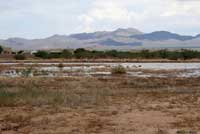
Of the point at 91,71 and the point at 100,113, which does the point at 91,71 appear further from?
the point at 100,113

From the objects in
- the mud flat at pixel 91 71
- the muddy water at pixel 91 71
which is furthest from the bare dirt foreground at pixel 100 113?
the muddy water at pixel 91 71

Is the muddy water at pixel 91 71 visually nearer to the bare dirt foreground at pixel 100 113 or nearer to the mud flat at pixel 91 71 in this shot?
the mud flat at pixel 91 71

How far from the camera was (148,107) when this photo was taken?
20.1 meters

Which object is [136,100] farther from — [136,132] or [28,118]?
[136,132]

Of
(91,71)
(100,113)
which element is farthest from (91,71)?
(100,113)

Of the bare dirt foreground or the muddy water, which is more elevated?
the bare dirt foreground

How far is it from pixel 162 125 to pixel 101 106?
17.0ft

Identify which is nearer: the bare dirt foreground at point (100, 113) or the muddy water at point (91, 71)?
the bare dirt foreground at point (100, 113)

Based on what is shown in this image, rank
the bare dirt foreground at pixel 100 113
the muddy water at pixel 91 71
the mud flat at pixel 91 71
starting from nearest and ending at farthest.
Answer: the bare dirt foreground at pixel 100 113, the mud flat at pixel 91 71, the muddy water at pixel 91 71

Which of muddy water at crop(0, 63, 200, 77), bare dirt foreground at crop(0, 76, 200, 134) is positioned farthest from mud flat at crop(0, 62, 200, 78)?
bare dirt foreground at crop(0, 76, 200, 134)

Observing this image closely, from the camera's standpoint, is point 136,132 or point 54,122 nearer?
point 136,132

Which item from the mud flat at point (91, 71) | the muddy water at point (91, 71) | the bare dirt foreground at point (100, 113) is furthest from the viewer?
the muddy water at point (91, 71)

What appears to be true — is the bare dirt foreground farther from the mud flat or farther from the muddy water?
the muddy water

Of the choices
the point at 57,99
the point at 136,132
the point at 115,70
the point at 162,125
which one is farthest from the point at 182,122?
the point at 115,70
